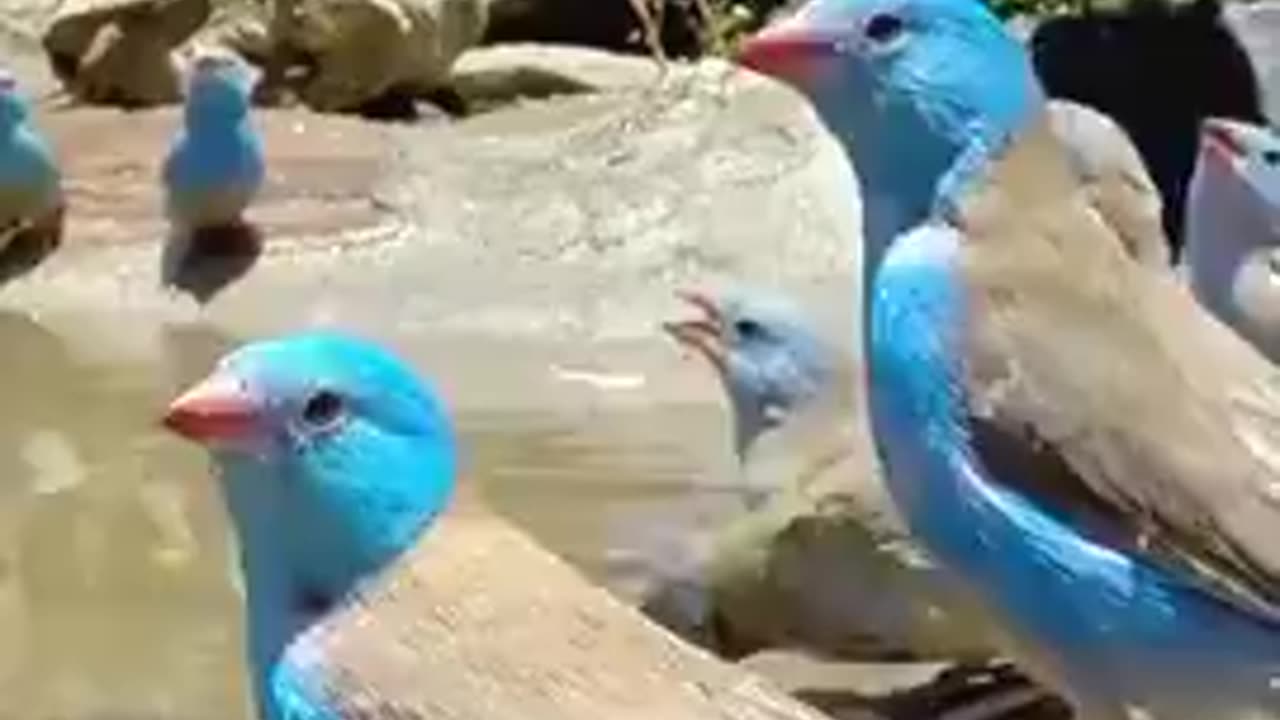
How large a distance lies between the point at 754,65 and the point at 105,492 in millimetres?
2781

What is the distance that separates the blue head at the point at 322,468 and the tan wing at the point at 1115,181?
5.71ft

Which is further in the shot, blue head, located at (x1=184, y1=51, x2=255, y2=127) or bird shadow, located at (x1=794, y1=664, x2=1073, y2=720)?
blue head, located at (x1=184, y1=51, x2=255, y2=127)

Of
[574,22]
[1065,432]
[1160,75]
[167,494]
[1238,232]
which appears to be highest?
[1065,432]

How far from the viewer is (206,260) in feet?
30.7

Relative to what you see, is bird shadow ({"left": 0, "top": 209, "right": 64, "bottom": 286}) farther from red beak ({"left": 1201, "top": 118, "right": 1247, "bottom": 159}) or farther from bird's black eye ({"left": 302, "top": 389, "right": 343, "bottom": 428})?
bird's black eye ({"left": 302, "top": 389, "right": 343, "bottom": 428})

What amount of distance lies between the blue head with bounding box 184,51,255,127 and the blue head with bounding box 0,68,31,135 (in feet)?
1.30

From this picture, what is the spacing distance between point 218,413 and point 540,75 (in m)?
7.07

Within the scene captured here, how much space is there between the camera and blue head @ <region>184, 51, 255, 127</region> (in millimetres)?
9617

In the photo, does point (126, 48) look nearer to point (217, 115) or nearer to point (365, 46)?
point (365, 46)

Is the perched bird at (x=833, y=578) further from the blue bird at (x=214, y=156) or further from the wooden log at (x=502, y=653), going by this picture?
the blue bird at (x=214, y=156)

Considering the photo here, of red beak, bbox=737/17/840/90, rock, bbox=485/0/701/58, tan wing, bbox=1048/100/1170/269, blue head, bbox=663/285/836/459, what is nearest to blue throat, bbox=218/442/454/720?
red beak, bbox=737/17/840/90

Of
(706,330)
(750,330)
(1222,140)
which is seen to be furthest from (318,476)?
(1222,140)

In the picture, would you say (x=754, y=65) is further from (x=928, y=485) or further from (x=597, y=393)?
(x=597, y=393)

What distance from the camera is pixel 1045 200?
493 cm
